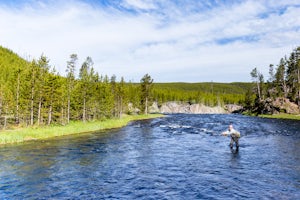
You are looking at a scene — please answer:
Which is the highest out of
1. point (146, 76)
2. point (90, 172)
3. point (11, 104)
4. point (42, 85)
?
point (146, 76)

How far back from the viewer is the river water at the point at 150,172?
1659 centimetres

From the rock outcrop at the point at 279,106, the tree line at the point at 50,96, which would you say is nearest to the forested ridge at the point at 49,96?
the tree line at the point at 50,96

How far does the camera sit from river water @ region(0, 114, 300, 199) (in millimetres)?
16594

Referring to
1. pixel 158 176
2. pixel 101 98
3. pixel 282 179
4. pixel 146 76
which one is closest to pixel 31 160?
pixel 158 176

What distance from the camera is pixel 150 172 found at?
21891mm

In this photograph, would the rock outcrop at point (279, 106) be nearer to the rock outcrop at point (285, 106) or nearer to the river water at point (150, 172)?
the rock outcrop at point (285, 106)

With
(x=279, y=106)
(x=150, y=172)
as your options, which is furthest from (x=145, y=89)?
(x=150, y=172)

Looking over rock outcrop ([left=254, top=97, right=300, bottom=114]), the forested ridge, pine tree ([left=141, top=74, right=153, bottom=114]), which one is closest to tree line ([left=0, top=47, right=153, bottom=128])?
the forested ridge

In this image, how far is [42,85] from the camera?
56781mm

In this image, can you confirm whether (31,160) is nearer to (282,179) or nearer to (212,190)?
(212,190)

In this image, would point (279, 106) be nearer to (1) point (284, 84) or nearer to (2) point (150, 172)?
(1) point (284, 84)

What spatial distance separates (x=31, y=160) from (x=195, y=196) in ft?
56.4

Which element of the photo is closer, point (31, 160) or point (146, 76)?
point (31, 160)

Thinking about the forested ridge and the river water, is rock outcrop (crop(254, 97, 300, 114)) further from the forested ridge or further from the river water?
the river water
